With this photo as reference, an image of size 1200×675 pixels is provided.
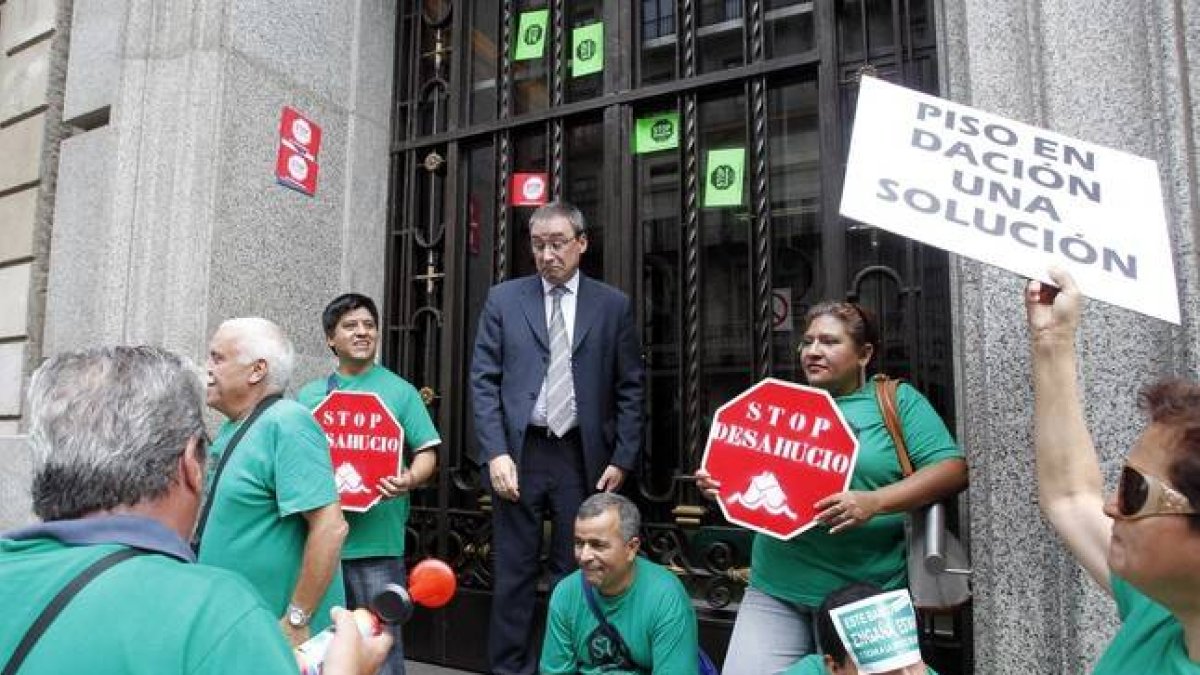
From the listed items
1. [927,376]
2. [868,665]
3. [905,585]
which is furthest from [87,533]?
[927,376]

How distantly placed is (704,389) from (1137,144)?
215 cm

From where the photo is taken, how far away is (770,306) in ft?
14.1

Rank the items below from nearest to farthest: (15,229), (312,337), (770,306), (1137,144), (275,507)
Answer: (275,507) → (1137,144) → (770,306) → (312,337) → (15,229)

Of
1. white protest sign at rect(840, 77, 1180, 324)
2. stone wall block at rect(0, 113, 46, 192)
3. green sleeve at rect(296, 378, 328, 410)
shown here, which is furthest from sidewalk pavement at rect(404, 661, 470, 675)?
stone wall block at rect(0, 113, 46, 192)

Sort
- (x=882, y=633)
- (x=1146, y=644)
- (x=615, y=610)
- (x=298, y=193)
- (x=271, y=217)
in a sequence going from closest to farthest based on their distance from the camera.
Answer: (x=1146, y=644) < (x=882, y=633) < (x=615, y=610) < (x=271, y=217) < (x=298, y=193)

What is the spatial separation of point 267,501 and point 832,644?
5.82 feet

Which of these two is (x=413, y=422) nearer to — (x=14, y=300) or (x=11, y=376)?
(x=11, y=376)

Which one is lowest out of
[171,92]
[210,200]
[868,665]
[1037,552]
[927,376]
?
[868,665]

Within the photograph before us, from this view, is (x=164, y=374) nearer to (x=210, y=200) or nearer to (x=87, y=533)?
(x=87, y=533)

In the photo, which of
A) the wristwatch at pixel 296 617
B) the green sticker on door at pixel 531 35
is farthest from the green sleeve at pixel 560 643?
the green sticker on door at pixel 531 35

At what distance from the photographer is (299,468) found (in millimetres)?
2725

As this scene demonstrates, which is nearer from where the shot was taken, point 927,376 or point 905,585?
point 905,585

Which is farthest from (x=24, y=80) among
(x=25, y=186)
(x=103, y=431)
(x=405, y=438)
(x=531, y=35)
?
(x=103, y=431)

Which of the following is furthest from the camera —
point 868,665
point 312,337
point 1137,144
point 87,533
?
point 312,337
